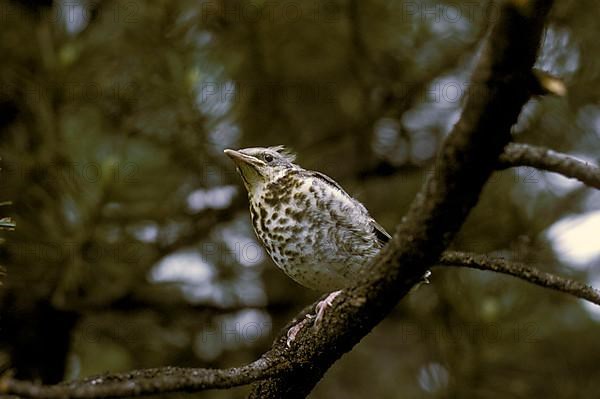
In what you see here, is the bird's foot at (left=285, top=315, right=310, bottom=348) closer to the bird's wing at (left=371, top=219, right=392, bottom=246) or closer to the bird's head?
the bird's wing at (left=371, top=219, right=392, bottom=246)

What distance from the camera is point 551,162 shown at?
38.9 inches

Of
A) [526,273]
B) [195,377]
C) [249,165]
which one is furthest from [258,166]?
[195,377]

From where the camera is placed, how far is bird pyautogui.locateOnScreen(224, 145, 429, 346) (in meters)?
1.82

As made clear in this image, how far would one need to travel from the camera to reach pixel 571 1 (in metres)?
2.67

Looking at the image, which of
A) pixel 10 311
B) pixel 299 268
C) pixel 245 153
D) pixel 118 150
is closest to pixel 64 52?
pixel 118 150

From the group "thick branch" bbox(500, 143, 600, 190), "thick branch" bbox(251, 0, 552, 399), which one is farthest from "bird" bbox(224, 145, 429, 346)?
"thick branch" bbox(500, 143, 600, 190)

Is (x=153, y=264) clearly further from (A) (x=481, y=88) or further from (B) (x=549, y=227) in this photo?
(A) (x=481, y=88)

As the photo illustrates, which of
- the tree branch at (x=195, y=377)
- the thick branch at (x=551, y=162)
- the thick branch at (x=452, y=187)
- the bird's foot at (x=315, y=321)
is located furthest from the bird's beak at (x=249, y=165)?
the thick branch at (x=551, y=162)

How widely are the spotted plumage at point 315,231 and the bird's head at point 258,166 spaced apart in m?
0.05

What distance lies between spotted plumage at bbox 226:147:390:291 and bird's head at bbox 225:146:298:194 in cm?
5

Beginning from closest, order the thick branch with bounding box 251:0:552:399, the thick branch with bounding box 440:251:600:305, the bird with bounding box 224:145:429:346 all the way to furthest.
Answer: the thick branch with bounding box 251:0:552:399 < the thick branch with bounding box 440:251:600:305 < the bird with bounding box 224:145:429:346

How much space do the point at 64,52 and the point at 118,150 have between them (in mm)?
338

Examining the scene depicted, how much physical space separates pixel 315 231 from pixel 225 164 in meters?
0.74

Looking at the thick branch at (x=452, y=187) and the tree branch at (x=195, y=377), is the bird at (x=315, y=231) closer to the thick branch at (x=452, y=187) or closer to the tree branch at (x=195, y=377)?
the tree branch at (x=195, y=377)
